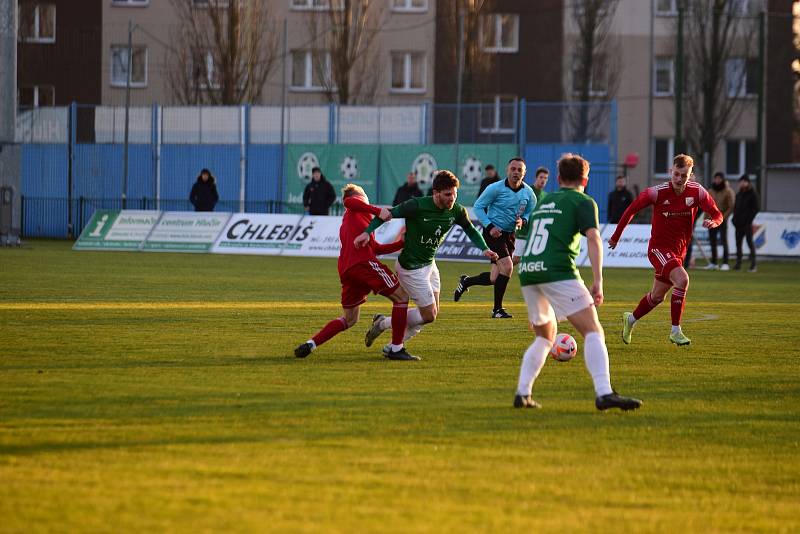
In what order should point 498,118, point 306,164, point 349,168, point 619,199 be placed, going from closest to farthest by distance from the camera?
point 619,199
point 498,118
point 349,168
point 306,164

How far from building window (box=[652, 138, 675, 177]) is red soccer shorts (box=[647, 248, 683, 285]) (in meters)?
41.8

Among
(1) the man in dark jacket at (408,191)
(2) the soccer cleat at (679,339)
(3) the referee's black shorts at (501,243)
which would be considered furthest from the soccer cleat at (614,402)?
(1) the man in dark jacket at (408,191)

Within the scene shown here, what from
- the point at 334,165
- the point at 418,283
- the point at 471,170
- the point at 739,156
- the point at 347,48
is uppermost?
the point at 347,48

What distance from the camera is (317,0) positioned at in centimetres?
5406

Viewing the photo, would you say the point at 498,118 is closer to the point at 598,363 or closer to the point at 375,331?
the point at 375,331

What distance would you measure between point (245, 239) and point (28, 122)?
1236cm

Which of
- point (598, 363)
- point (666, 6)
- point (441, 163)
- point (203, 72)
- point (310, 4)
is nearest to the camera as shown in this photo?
point (598, 363)

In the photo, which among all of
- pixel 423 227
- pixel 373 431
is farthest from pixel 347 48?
pixel 373 431

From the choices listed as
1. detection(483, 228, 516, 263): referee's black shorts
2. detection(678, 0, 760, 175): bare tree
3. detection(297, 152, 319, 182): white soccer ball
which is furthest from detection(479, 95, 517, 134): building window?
detection(483, 228, 516, 263): referee's black shorts

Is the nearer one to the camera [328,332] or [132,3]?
[328,332]

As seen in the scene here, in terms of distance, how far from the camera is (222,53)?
49.7m

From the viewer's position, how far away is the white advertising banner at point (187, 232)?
115ft

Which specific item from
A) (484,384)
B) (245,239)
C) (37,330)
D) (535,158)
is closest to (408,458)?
(484,384)

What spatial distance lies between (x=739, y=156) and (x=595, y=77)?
24.4ft
